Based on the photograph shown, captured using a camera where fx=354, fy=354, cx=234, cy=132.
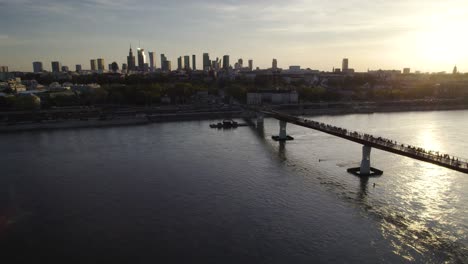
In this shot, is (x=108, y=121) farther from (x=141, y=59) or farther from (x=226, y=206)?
(x=141, y=59)

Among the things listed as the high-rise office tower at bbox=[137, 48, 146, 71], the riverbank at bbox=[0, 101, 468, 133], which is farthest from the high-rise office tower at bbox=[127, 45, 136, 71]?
the riverbank at bbox=[0, 101, 468, 133]

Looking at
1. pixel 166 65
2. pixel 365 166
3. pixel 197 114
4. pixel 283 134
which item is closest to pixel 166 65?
pixel 166 65

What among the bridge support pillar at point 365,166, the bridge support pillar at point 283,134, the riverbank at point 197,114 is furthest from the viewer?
the riverbank at point 197,114

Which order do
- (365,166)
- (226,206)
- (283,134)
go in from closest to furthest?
(226,206)
(365,166)
(283,134)

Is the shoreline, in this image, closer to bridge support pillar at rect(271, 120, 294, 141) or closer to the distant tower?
bridge support pillar at rect(271, 120, 294, 141)

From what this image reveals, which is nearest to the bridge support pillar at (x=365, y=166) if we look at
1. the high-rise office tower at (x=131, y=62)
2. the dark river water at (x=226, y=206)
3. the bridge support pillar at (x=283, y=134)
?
the dark river water at (x=226, y=206)

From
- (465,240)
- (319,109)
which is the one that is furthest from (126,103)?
(465,240)

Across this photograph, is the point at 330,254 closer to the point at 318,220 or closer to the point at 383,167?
the point at 318,220

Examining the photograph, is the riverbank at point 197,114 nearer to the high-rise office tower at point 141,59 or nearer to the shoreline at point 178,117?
the shoreline at point 178,117
